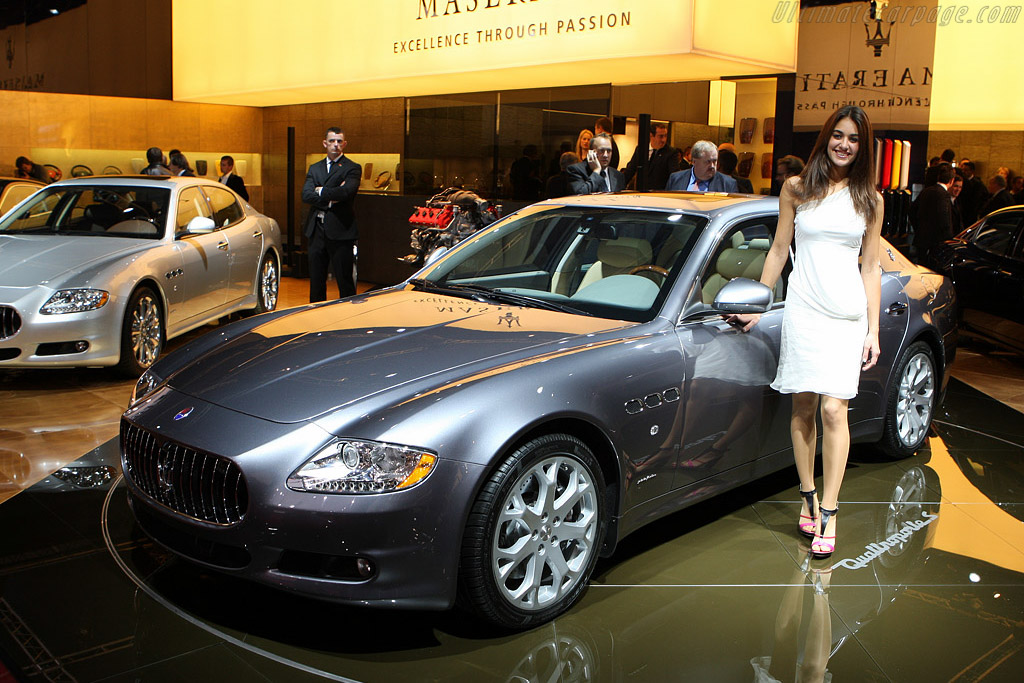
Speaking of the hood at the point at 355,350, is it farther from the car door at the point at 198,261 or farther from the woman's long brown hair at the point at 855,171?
the car door at the point at 198,261

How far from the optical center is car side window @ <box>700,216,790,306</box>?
12.6ft

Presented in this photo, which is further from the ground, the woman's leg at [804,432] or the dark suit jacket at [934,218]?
the dark suit jacket at [934,218]

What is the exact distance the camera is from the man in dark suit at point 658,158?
9.05m

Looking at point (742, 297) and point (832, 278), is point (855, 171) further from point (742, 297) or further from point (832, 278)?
point (742, 297)

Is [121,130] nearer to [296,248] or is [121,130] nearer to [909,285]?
[296,248]

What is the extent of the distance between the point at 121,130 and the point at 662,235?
1413 cm

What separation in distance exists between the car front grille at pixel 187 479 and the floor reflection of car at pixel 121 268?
338 centimetres

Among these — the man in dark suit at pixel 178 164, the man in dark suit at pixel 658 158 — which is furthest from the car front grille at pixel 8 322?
the man in dark suit at pixel 178 164

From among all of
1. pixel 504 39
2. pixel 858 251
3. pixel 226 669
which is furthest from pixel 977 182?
pixel 226 669

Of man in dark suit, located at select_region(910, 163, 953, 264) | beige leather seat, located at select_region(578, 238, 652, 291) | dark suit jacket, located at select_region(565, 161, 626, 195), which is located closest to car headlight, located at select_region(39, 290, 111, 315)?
dark suit jacket, located at select_region(565, 161, 626, 195)

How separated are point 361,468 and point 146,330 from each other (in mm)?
4649

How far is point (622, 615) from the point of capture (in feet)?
10.7

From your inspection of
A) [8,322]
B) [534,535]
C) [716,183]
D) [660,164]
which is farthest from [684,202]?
[660,164]

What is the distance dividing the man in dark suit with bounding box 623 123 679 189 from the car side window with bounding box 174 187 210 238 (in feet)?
13.2
